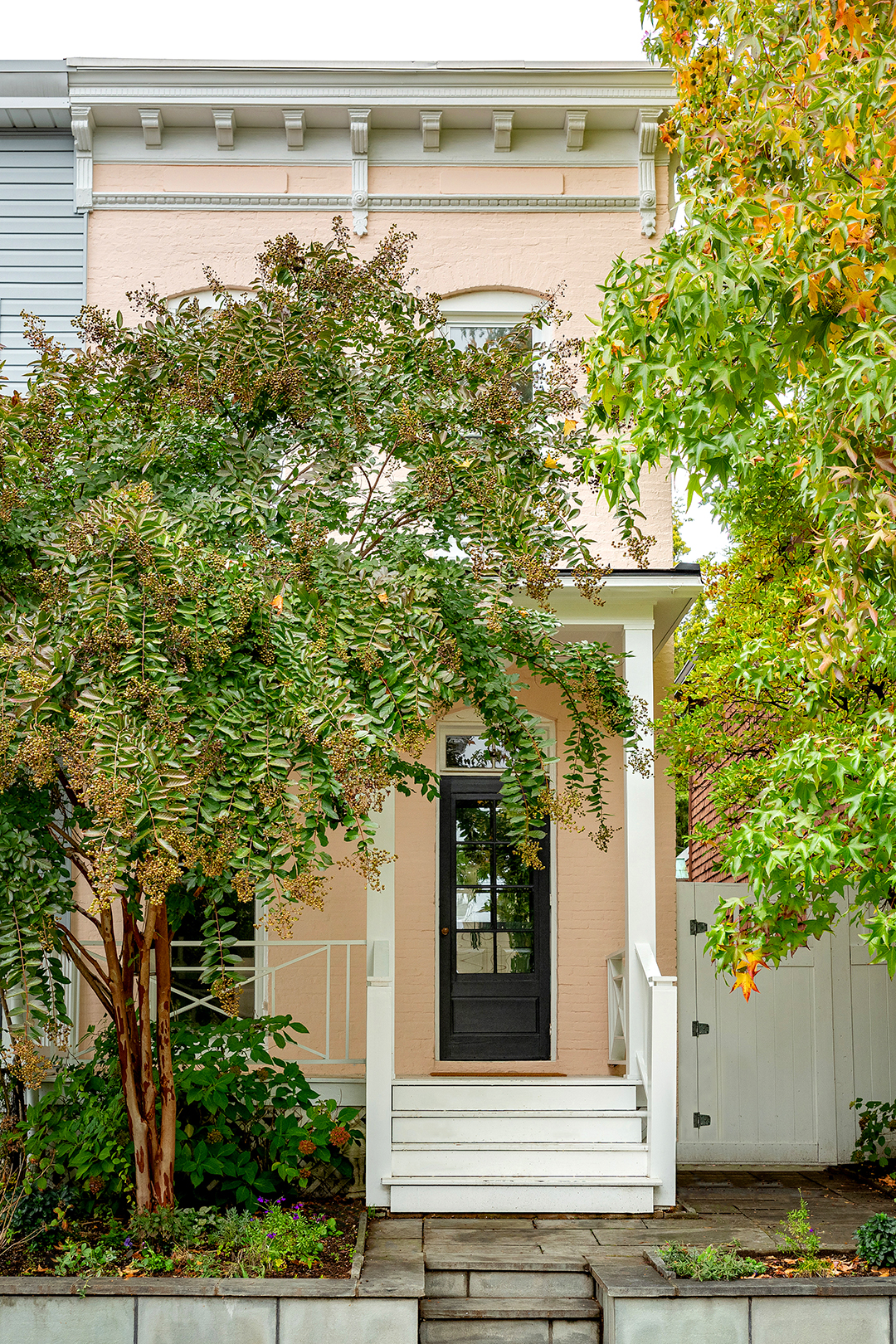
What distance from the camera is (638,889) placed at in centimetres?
738

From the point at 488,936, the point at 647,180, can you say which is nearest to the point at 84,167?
the point at 647,180

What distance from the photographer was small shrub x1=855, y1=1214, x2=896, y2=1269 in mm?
5453

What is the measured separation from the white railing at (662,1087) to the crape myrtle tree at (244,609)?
4.70 feet

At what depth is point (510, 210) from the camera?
30.9 ft

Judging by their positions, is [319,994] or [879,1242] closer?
[879,1242]

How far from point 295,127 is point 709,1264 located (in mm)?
8282

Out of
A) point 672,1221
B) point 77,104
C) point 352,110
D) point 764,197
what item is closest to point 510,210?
point 352,110

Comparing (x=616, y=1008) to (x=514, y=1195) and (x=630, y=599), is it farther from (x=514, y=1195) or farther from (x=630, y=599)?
(x=630, y=599)

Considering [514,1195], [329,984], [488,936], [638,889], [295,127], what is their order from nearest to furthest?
[514,1195]
[638,889]
[329,984]
[295,127]
[488,936]

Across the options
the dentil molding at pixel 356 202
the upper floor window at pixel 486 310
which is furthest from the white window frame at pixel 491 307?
the dentil molding at pixel 356 202

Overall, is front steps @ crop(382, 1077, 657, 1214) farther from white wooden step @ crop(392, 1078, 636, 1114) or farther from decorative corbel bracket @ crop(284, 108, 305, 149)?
decorative corbel bracket @ crop(284, 108, 305, 149)

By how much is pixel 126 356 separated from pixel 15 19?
233 inches

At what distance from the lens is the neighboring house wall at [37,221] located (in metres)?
9.10

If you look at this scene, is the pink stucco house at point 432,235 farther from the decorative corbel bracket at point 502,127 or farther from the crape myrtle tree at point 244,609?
the crape myrtle tree at point 244,609
